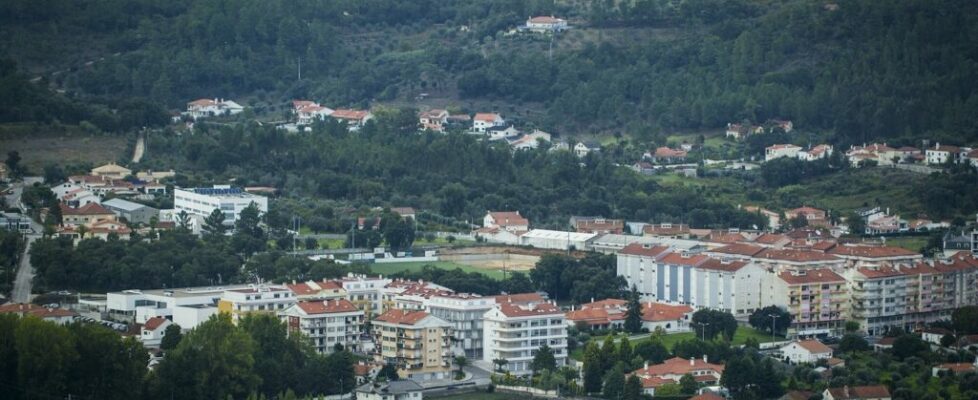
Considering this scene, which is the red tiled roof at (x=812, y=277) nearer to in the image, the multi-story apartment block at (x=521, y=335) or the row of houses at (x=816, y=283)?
the row of houses at (x=816, y=283)

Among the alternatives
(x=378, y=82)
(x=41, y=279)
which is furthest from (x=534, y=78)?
(x=41, y=279)

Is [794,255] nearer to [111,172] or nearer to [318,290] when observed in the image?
[318,290]

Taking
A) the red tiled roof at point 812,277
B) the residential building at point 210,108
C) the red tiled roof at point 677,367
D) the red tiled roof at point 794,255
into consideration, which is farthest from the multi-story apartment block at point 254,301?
the residential building at point 210,108

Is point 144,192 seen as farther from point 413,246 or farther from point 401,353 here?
point 401,353

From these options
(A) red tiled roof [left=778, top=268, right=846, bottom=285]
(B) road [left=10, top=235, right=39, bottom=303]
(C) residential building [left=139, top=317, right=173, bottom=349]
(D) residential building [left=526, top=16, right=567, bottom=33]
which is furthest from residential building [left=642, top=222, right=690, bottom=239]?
(D) residential building [left=526, top=16, right=567, bottom=33]

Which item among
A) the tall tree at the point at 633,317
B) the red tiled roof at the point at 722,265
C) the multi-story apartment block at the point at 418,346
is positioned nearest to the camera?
the multi-story apartment block at the point at 418,346

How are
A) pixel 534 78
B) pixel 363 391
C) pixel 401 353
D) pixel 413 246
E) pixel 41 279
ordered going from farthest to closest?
pixel 534 78 < pixel 413 246 < pixel 41 279 < pixel 401 353 < pixel 363 391
